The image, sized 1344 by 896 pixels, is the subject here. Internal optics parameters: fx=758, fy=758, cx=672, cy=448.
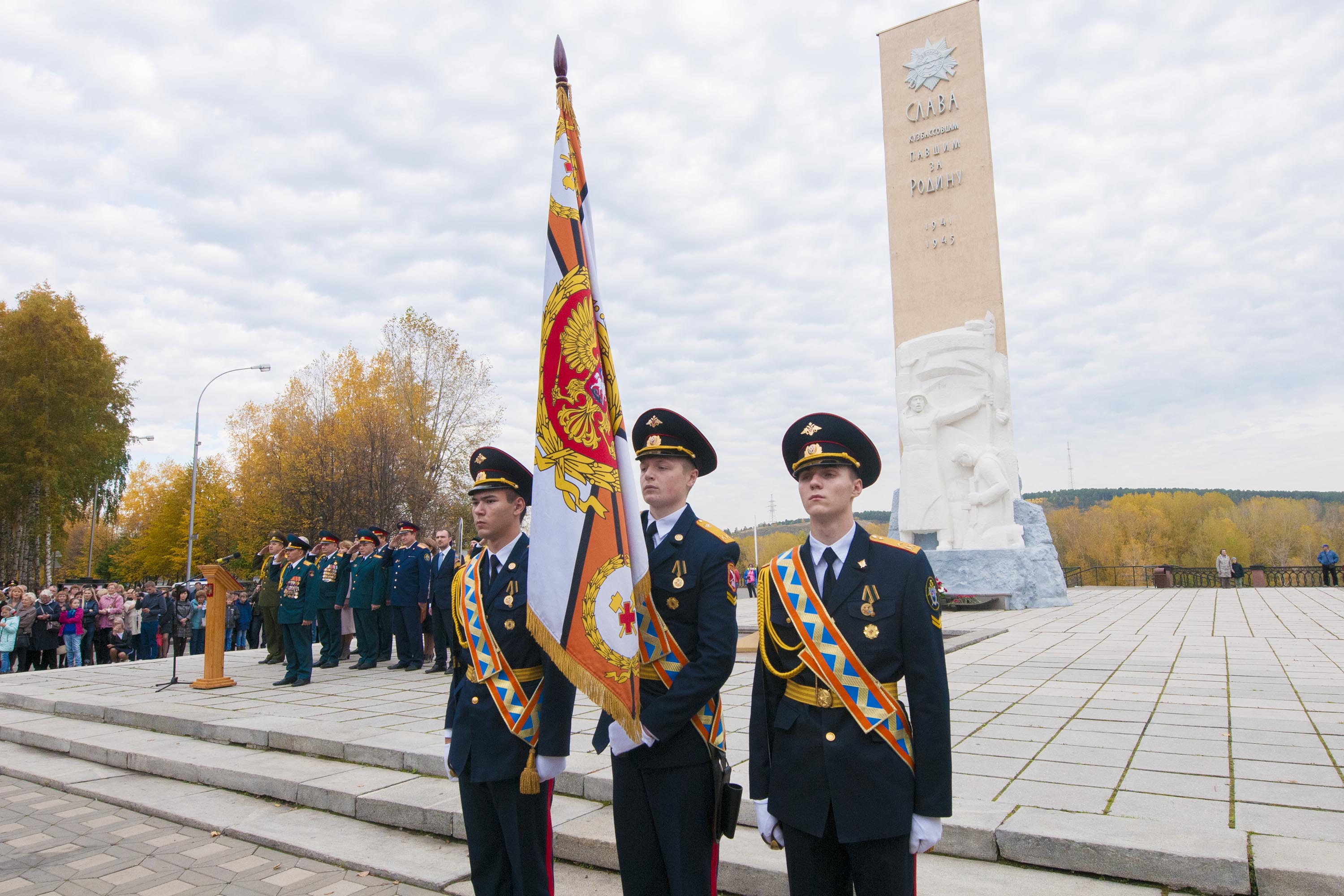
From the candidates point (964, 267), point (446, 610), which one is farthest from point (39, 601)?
point (964, 267)

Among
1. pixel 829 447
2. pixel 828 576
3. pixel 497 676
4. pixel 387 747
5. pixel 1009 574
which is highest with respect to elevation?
pixel 829 447

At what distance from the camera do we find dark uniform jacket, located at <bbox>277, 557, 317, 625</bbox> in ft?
28.5

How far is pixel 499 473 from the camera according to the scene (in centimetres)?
296

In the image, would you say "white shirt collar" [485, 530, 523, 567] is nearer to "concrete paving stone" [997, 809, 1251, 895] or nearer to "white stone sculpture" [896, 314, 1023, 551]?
"concrete paving stone" [997, 809, 1251, 895]

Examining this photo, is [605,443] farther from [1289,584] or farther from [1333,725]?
[1289,584]

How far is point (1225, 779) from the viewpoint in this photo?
3.84 m

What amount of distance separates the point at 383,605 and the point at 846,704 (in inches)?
358

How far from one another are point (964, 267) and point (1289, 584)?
20422 mm

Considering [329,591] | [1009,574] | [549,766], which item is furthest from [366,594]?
[1009,574]

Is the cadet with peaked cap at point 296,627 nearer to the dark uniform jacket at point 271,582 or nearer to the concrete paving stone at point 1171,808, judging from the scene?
the dark uniform jacket at point 271,582

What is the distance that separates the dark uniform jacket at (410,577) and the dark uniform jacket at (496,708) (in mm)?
6999

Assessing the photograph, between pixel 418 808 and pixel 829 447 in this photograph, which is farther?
pixel 418 808

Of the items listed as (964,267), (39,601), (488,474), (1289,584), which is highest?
(964,267)

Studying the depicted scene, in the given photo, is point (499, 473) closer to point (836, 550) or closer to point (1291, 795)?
point (836, 550)
